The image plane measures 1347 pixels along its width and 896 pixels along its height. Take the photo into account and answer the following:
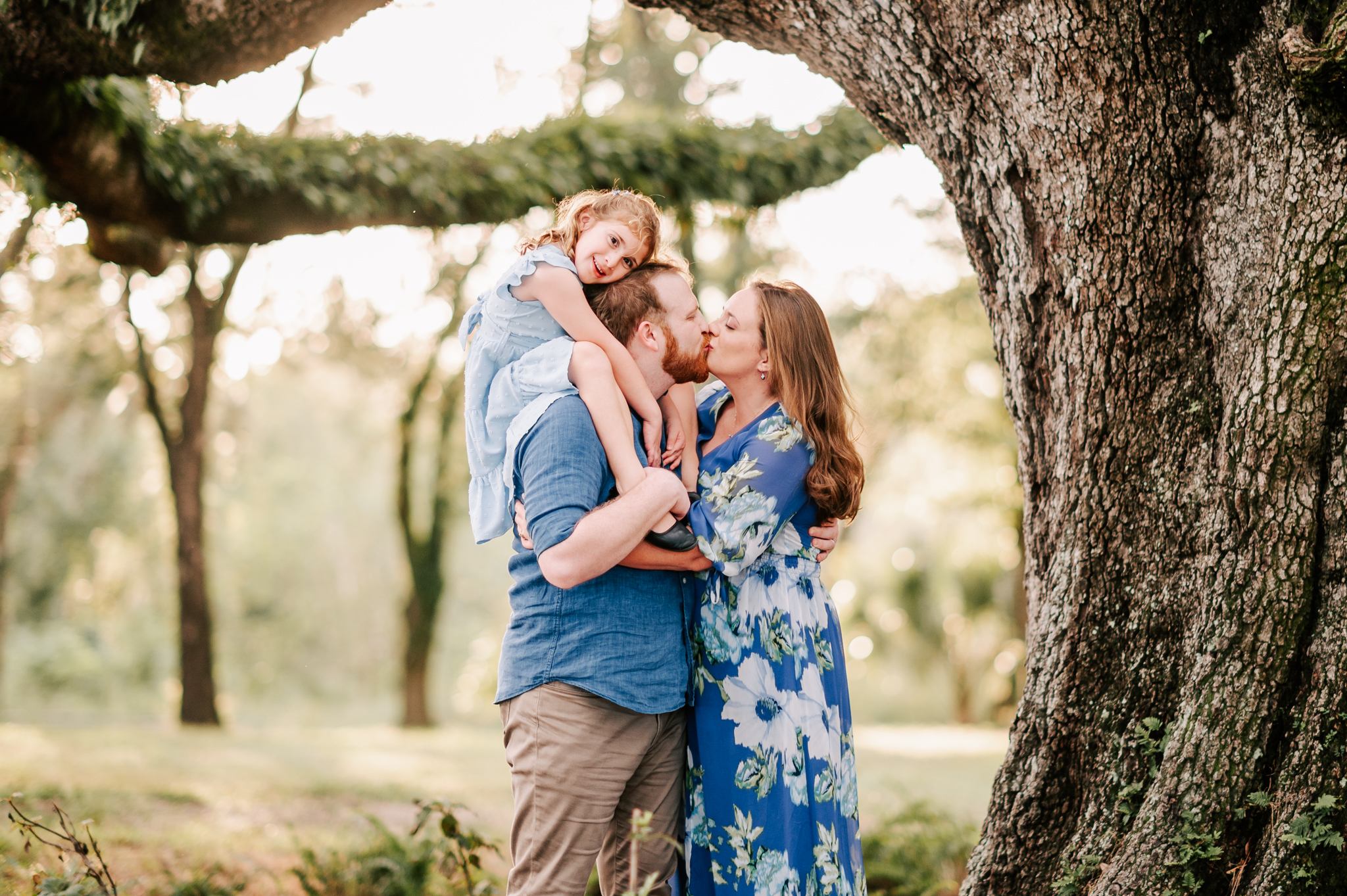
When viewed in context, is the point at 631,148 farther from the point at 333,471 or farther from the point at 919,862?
the point at 333,471

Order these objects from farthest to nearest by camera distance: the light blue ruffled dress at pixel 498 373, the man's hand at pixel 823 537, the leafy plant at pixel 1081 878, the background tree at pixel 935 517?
the background tree at pixel 935 517, the man's hand at pixel 823 537, the leafy plant at pixel 1081 878, the light blue ruffled dress at pixel 498 373

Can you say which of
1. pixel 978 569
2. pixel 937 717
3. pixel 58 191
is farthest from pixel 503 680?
pixel 937 717

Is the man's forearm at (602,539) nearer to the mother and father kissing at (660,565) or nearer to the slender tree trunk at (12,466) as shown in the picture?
A: the mother and father kissing at (660,565)

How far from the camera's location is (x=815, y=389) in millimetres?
2539

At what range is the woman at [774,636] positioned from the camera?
237 centimetres

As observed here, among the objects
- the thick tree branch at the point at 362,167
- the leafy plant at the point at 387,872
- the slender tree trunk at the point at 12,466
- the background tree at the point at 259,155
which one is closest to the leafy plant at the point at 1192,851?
the background tree at the point at 259,155

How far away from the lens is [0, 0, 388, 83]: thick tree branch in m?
3.41

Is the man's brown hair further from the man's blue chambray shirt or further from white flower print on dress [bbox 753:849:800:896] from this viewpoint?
white flower print on dress [bbox 753:849:800:896]

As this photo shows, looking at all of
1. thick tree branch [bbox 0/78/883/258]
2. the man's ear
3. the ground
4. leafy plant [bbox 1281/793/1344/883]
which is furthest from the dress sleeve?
thick tree branch [bbox 0/78/883/258]

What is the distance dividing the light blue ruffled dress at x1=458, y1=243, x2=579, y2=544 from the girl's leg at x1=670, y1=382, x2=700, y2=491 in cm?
38

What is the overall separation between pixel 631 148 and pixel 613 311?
175 inches

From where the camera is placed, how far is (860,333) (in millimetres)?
17656

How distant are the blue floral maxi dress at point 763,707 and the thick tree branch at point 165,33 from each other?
240cm

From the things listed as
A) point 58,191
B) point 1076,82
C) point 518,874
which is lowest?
point 518,874
